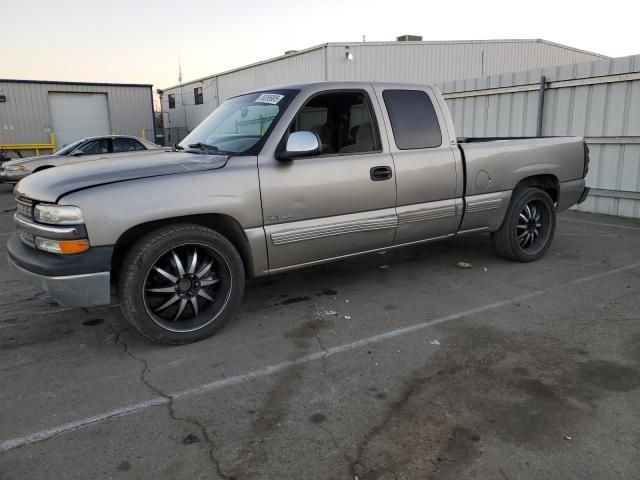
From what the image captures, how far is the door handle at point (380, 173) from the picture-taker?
4.35 meters

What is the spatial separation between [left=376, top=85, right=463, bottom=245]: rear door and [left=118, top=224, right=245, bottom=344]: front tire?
5.63ft

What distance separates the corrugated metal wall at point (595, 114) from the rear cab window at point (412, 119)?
5249 mm

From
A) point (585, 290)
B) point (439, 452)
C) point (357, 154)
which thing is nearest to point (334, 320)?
point (357, 154)

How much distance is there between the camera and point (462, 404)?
288 cm

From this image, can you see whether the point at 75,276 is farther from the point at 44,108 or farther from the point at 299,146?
the point at 44,108

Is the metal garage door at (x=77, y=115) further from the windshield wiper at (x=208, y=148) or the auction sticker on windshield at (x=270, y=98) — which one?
the auction sticker on windshield at (x=270, y=98)

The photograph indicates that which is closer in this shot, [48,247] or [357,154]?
[48,247]

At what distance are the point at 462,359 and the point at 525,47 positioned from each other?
25.2 metres

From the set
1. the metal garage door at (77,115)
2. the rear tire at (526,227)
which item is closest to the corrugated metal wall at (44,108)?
the metal garage door at (77,115)

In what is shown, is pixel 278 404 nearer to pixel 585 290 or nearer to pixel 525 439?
pixel 525 439

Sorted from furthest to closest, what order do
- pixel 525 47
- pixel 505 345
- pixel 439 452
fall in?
1. pixel 525 47
2. pixel 505 345
3. pixel 439 452

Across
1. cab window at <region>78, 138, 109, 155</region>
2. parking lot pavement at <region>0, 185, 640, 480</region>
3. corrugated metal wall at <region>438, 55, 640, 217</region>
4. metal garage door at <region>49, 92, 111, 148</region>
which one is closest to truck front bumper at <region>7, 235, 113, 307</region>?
parking lot pavement at <region>0, 185, 640, 480</region>

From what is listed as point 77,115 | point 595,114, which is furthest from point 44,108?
point 595,114

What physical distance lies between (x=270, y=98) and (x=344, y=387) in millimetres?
2546
